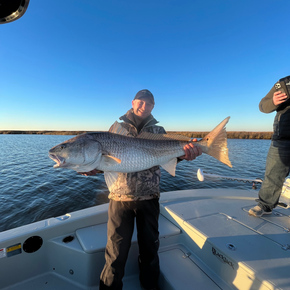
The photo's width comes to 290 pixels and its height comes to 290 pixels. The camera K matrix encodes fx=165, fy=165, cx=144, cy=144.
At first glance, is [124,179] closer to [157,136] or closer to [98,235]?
[157,136]

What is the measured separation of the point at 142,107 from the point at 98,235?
→ 2.61 meters

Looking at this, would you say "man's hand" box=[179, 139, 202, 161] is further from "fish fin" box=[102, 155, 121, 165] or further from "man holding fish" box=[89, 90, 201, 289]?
"fish fin" box=[102, 155, 121, 165]

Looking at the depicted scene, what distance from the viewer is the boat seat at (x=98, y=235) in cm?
290

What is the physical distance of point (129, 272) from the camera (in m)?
3.15

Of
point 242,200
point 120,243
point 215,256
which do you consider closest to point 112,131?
point 120,243

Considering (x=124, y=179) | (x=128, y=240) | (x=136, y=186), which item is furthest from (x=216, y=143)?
(x=128, y=240)

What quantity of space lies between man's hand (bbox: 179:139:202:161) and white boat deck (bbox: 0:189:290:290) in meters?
1.39

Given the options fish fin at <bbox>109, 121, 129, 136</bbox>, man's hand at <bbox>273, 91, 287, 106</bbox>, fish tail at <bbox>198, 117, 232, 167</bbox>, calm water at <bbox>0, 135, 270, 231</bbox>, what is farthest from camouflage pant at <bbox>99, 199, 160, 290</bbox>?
calm water at <bbox>0, 135, 270, 231</bbox>

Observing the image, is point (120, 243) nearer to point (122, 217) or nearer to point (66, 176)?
point (122, 217)

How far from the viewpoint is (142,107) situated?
295 cm

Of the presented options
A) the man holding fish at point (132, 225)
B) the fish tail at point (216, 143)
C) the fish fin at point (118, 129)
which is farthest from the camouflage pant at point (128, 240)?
the fish tail at point (216, 143)

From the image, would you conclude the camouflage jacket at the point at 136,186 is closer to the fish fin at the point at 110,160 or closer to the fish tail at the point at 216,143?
the fish fin at the point at 110,160

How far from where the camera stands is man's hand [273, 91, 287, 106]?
300cm

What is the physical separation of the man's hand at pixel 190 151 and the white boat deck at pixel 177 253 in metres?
1.39
